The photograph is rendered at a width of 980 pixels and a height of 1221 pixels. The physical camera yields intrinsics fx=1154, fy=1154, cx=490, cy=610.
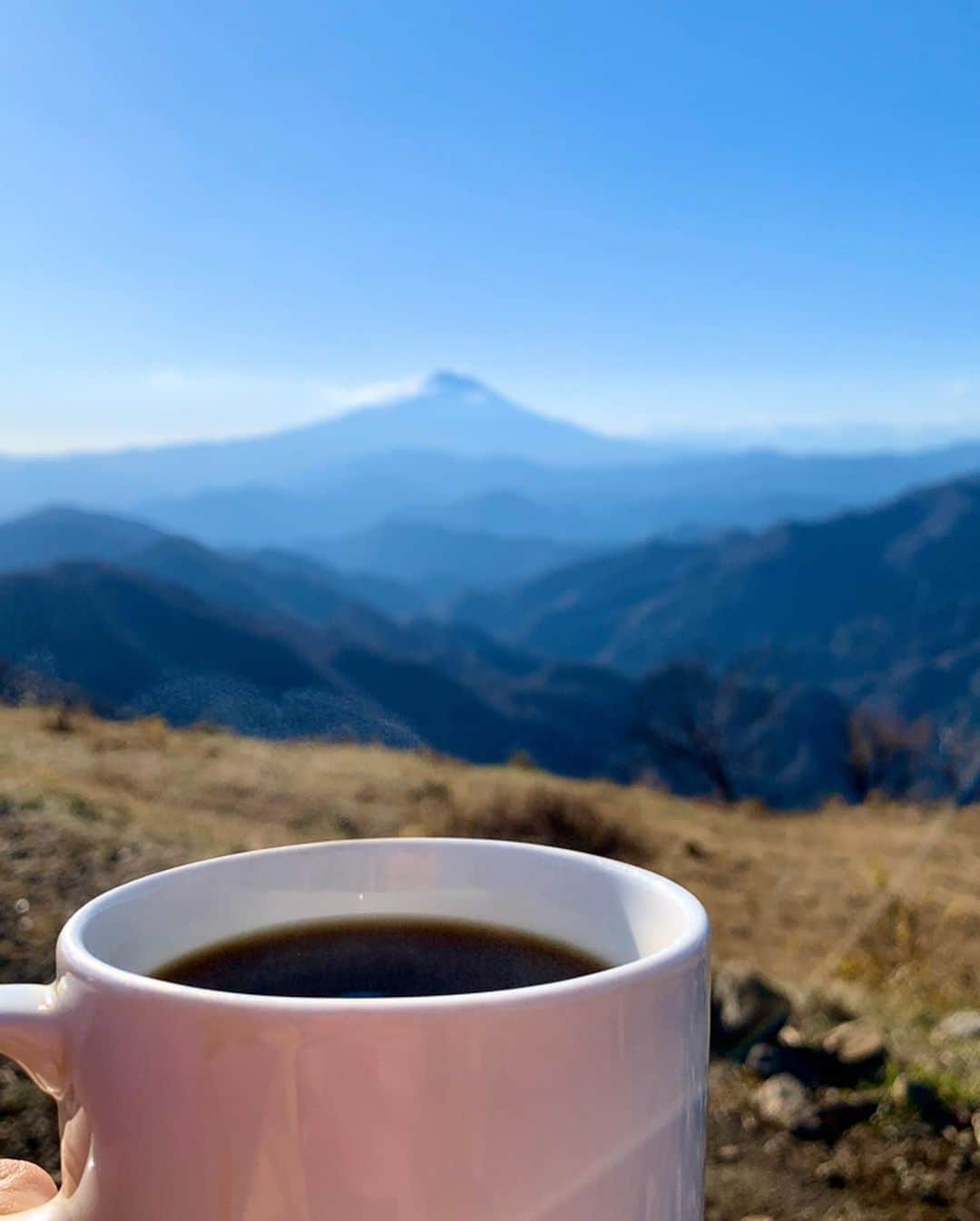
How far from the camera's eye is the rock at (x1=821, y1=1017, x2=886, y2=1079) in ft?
6.16

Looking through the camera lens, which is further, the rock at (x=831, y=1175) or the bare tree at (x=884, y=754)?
the bare tree at (x=884, y=754)

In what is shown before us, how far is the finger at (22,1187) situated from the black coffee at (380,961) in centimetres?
18

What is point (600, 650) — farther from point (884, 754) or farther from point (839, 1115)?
point (839, 1115)

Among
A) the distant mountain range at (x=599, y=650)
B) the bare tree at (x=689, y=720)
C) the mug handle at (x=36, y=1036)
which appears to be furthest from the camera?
the distant mountain range at (x=599, y=650)

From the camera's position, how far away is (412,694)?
8575cm

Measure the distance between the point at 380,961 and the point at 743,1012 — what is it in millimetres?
1676

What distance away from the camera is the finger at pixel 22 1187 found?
2.38 ft

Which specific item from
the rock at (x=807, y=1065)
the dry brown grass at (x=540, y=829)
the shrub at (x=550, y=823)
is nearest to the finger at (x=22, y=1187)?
the rock at (x=807, y=1065)

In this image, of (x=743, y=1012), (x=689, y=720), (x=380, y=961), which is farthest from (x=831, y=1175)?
(x=689, y=720)

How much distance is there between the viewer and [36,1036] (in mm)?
619

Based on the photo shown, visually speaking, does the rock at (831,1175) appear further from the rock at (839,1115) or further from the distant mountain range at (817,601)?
the distant mountain range at (817,601)

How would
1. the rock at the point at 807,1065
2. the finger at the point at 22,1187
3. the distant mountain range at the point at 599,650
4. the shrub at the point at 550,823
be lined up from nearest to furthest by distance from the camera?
the finger at the point at 22,1187
the rock at the point at 807,1065
the shrub at the point at 550,823
the distant mountain range at the point at 599,650

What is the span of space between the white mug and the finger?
11cm

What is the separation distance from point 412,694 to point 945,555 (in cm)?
8942
